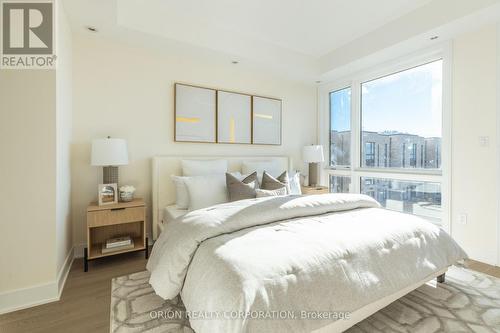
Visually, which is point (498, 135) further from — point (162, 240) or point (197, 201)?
point (162, 240)

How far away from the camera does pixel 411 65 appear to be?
314 cm

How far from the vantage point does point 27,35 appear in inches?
74.4

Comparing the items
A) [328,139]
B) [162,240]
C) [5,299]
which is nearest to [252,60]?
[328,139]

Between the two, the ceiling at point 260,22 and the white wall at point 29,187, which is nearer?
the white wall at point 29,187

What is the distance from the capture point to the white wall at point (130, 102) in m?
2.63

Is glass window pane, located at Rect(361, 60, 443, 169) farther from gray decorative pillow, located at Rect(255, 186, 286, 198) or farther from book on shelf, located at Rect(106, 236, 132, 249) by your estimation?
book on shelf, located at Rect(106, 236, 132, 249)

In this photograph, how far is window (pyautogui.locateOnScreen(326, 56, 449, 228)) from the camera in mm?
2951

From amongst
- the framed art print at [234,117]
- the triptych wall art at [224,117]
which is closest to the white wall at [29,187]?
the triptych wall art at [224,117]

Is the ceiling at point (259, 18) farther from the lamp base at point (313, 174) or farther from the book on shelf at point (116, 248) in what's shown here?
the book on shelf at point (116, 248)

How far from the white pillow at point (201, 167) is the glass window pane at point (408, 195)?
228cm

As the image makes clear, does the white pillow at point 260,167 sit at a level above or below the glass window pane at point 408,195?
above

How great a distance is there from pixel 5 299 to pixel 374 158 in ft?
13.8

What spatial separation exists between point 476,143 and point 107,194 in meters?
3.83

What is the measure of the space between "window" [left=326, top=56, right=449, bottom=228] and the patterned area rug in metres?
1.14
